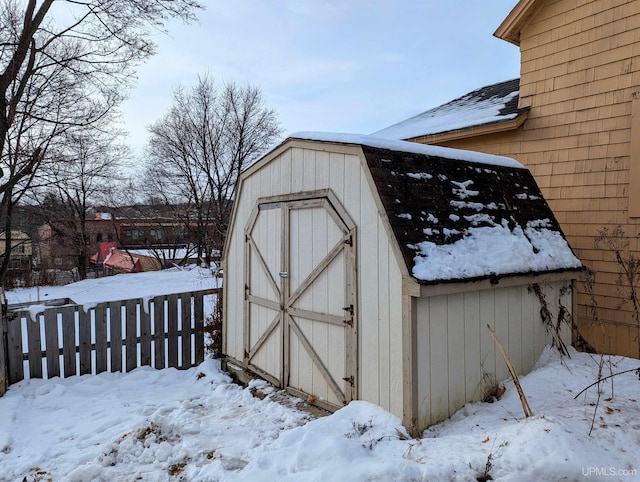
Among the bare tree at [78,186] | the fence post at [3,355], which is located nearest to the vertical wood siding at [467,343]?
the fence post at [3,355]

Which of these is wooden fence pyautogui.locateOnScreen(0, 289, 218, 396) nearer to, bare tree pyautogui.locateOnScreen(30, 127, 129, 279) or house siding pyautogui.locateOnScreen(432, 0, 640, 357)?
house siding pyautogui.locateOnScreen(432, 0, 640, 357)

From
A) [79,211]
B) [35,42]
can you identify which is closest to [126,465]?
[35,42]

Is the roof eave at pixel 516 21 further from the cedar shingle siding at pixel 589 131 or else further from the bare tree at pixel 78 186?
the bare tree at pixel 78 186

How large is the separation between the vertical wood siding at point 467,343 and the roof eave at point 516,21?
5011mm

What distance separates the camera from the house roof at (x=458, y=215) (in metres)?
3.48

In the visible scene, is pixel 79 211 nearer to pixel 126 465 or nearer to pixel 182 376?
pixel 182 376

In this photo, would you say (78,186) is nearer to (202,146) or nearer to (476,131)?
(202,146)

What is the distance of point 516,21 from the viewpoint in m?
6.82

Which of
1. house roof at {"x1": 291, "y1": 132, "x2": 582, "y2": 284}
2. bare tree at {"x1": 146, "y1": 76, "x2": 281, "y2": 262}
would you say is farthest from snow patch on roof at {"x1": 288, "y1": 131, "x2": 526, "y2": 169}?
bare tree at {"x1": 146, "y1": 76, "x2": 281, "y2": 262}

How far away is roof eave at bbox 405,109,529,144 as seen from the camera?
6.64 metres

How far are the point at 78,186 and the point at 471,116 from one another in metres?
19.1

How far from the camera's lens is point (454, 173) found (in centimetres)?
434

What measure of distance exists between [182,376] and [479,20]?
9659 mm

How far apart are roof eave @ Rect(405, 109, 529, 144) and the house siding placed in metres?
0.23
